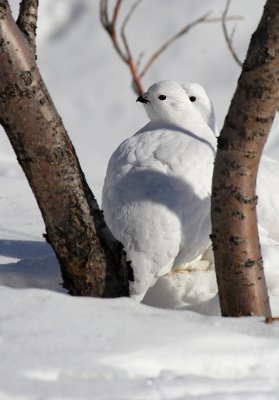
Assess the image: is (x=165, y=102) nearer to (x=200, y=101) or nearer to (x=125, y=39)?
(x=200, y=101)

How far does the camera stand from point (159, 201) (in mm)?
2592

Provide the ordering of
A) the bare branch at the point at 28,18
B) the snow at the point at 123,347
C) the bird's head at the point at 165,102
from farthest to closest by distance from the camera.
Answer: the bird's head at the point at 165,102 < the bare branch at the point at 28,18 < the snow at the point at 123,347

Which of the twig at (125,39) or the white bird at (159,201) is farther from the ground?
the twig at (125,39)

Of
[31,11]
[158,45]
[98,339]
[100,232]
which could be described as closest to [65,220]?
[100,232]

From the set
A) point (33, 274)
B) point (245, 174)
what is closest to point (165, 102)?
point (33, 274)

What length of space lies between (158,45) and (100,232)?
→ 5.33 metres

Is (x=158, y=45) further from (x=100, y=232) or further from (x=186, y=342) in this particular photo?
(x=186, y=342)

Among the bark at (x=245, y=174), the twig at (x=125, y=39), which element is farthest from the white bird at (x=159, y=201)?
the twig at (x=125, y=39)

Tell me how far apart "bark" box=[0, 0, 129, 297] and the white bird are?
226mm

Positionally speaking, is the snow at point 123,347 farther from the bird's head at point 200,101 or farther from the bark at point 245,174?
the bird's head at point 200,101

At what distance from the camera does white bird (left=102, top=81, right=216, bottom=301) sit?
8.34 ft

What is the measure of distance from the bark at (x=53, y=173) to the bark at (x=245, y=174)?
293mm

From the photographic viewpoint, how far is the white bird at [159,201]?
2.54 m

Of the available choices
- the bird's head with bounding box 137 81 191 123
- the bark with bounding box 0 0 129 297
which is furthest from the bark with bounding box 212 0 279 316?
the bird's head with bounding box 137 81 191 123
